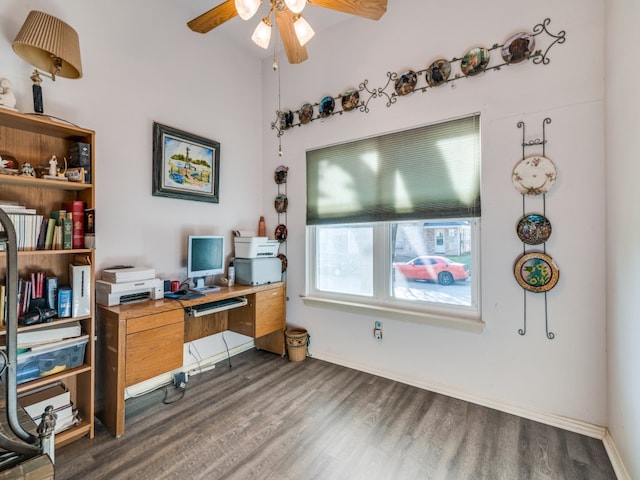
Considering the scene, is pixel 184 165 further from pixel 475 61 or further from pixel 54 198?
pixel 475 61

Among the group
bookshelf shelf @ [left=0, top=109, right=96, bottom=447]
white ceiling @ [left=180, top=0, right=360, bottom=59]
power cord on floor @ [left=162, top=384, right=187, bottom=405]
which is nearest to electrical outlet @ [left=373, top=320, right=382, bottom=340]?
power cord on floor @ [left=162, top=384, right=187, bottom=405]

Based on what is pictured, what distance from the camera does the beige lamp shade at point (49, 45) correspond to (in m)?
1.72

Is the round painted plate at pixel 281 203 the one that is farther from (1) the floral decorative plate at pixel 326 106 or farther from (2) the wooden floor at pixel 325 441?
(2) the wooden floor at pixel 325 441

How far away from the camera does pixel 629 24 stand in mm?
1500

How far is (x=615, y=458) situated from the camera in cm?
167

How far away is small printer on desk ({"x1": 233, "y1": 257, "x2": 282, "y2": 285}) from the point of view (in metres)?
2.91

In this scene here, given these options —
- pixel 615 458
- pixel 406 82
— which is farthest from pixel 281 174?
pixel 615 458

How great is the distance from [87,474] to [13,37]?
2.58 metres

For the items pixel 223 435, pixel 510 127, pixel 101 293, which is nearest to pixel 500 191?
pixel 510 127

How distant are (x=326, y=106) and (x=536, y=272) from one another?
89.4 inches

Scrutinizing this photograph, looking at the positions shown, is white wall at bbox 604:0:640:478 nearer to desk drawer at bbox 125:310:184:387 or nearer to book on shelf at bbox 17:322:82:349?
desk drawer at bbox 125:310:184:387

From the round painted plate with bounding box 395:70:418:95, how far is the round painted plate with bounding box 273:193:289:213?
4.94 ft

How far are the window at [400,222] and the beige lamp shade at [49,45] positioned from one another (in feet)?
6.34

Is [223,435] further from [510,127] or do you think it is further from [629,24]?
[629,24]
